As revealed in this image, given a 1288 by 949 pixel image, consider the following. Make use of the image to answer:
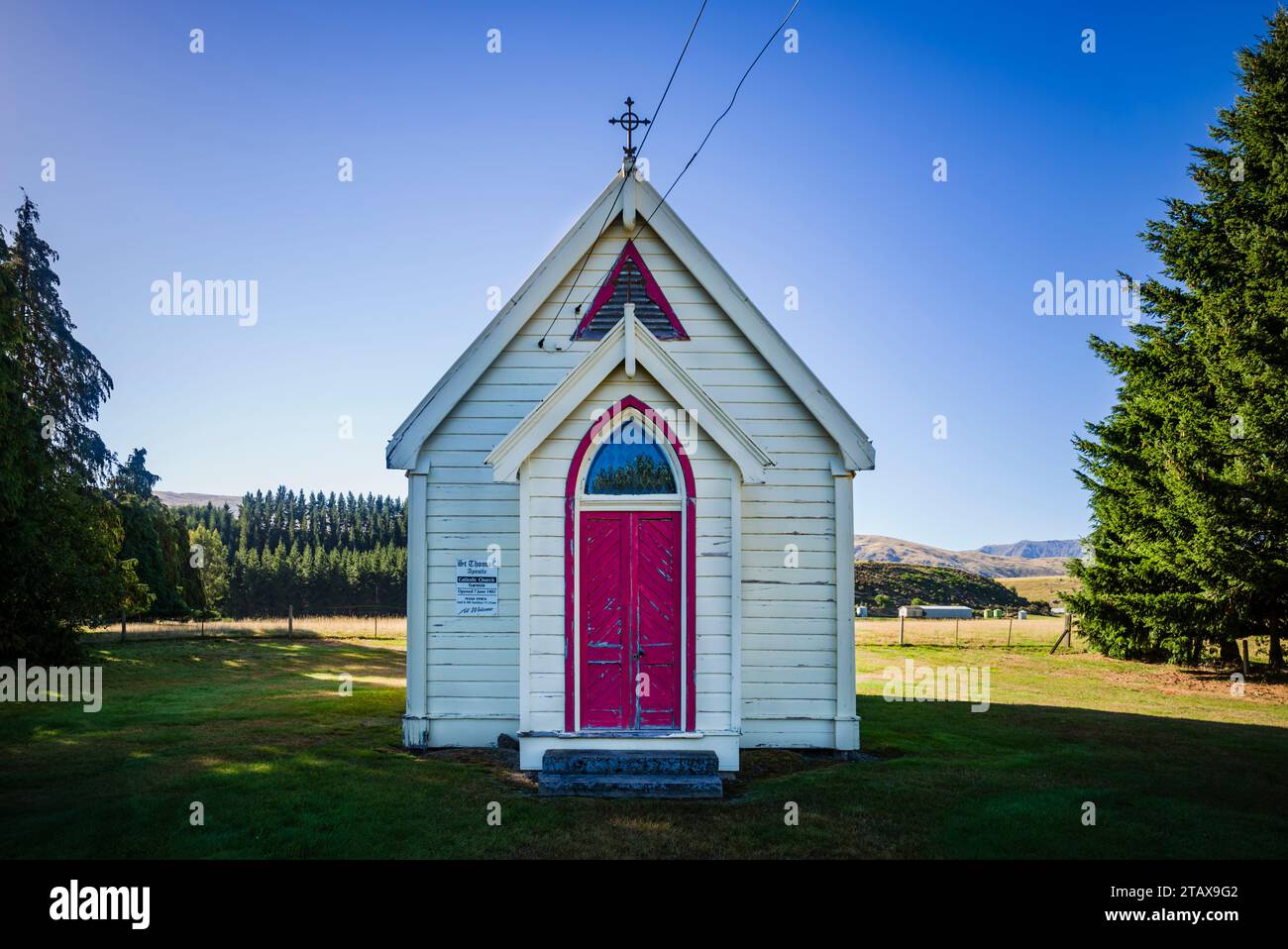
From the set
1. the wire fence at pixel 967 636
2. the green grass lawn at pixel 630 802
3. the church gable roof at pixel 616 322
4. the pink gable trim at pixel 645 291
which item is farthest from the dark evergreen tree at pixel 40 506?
the wire fence at pixel 967 636

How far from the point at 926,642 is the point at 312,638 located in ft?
84.1

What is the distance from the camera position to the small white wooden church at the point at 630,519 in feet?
31.2

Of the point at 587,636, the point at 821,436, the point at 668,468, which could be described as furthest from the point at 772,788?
the point at 821,436

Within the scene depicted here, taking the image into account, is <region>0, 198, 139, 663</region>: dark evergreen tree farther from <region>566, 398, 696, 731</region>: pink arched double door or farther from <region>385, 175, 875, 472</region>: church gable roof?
<region>566, 398, 696, 731</region>: pink arched double door

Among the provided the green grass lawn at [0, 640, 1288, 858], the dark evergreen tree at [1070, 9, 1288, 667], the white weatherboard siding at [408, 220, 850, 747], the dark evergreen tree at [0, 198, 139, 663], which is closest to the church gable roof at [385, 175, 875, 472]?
the white weatherboard siding at [408, 220, 850, 747]

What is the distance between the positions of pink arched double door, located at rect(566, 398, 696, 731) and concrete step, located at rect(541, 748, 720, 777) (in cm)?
40

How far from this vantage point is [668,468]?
9852mm

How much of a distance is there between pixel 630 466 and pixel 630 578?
1.42 metres

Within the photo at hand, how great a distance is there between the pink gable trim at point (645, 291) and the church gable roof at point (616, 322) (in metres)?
0.05

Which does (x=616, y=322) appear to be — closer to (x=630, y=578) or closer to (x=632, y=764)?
(x=630, y=578)

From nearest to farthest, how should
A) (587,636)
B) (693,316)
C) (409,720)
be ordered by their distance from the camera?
(587,636) → (409,720) → (693,316)

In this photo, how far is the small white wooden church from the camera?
9523 mm

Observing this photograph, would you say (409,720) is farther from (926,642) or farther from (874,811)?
(926,642)
